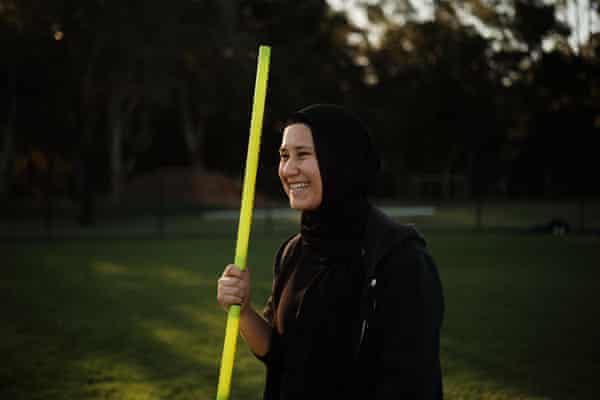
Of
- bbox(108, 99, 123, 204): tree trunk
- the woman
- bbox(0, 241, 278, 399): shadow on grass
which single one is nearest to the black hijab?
the woman

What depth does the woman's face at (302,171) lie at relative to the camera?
2.64 metres

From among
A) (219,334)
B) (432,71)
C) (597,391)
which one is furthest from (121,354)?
(432,71)

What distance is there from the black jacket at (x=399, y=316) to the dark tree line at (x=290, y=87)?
26.3 metres

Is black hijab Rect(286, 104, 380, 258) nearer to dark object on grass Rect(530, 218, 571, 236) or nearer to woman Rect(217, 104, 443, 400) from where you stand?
woman Rect(217, 104, 443, 400)

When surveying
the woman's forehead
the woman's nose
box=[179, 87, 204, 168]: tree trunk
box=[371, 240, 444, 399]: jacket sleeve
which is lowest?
box=[371, 240, 444, 399]: jacket sleeve

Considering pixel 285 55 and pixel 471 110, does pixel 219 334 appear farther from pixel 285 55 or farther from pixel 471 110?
pixel 471 110

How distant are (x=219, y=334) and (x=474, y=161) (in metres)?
48.4

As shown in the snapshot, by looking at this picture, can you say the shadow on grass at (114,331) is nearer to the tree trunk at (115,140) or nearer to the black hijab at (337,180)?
the black hijab at (337,180)

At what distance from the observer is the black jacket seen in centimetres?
241

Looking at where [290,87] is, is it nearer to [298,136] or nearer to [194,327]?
[194,327]

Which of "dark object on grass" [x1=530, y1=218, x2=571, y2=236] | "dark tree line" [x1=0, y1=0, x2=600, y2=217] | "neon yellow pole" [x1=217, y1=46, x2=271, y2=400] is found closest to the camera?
"neon yellow pole" [x1=217, y1=46, x2=271, y2=400]

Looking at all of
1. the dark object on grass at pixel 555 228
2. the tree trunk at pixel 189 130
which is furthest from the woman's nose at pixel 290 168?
the tree trunk at pixel 189 130

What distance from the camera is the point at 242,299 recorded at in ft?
8.61

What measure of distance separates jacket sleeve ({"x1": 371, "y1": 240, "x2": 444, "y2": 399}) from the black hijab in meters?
0.24
